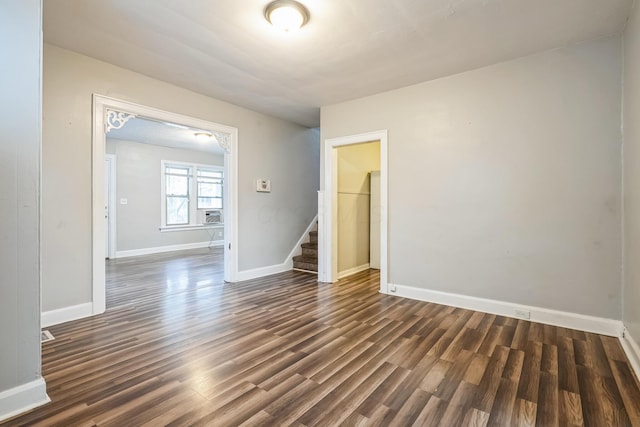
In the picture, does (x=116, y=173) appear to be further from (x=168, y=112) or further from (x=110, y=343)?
(x=110, y=343)

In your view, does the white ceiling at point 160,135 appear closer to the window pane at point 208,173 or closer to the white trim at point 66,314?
the window pane at point 208,173

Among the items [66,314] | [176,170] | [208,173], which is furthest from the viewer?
[208,173]

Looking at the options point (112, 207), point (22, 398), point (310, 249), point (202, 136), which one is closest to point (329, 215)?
point (310, 249)

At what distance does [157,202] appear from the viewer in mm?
7250

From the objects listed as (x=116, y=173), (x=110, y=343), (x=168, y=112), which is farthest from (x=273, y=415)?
(x=116, y=173)

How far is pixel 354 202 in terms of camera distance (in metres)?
5.03

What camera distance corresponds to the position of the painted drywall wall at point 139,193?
6.57m

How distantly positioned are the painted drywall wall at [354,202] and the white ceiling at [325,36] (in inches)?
60.6

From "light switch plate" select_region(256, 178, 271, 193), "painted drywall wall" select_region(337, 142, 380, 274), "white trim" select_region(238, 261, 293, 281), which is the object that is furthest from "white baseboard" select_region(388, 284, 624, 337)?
"light switch plate" select_region(256, 178, 271, 193)

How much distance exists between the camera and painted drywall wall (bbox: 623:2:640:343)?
209 centimetres

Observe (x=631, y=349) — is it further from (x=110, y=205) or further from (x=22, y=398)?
(x=110, y=205)

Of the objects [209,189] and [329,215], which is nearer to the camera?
[329,215]

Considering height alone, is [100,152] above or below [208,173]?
below

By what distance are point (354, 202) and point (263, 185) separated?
59.3 inches
